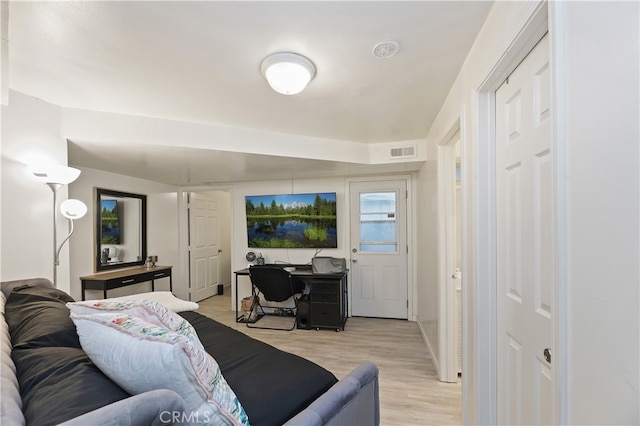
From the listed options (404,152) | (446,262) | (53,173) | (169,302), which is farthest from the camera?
(404,152)

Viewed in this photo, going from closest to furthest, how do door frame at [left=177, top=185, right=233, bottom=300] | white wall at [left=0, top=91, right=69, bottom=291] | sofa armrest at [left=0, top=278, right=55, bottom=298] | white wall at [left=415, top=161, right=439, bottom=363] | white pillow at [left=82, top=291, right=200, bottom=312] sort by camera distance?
sofa armrest at [left=0, top=278, right=55, bottom=298]
white wall at [left=0, top=91, right=69, bottom=291]
white pillow at [left=82, top=291, right=200, bottom=312]
white wall at [left=415, top=161, right=439, bottom=363]
door frame at [left=177, top=185, right=233, bottom=300]

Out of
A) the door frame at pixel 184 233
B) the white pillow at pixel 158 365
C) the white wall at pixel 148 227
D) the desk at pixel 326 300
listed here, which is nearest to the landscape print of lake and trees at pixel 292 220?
the desk at pixel 326 300

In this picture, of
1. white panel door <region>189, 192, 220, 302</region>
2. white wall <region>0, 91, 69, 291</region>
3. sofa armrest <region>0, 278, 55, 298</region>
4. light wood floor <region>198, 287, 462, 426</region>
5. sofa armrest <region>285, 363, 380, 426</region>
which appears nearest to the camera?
sofa armrest <region>285, 363, 380, 426</region>

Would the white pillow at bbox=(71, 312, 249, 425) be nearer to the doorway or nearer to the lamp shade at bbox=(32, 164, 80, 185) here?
the lamp shade at bbox=(32, 164, 80, 185)

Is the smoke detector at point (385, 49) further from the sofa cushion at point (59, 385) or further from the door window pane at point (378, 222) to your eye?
the door window pane at point (378, 222)

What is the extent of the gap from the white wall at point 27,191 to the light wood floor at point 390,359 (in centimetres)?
228

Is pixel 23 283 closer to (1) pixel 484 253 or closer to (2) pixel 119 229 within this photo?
(2) pixel 119 229

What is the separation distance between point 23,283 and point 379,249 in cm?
367

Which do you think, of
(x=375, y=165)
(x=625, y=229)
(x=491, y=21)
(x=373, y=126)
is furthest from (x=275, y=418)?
(x=375, y=165)

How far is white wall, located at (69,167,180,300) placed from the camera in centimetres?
329

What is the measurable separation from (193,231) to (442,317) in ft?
14.2

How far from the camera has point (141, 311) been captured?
117 cm

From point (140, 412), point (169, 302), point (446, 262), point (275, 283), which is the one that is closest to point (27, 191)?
point (169, 302)

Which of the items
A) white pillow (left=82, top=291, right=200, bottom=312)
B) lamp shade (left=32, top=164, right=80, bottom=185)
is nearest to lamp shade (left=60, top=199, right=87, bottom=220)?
lamp shade (left=32, top=164, right=80, bottom=185)
